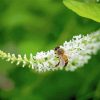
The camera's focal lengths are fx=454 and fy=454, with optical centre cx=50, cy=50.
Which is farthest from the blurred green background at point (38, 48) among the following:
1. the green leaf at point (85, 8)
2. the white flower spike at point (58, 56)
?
the green leaf at point (85, 8)

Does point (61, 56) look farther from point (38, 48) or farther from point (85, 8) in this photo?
point (38, 48)

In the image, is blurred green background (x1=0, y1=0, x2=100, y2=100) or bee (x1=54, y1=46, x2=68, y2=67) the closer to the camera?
bee (x1=54, y1=46, x2=68, y2=67)

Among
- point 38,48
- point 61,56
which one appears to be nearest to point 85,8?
point 61,56

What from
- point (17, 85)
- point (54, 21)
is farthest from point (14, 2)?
point (17, 85)

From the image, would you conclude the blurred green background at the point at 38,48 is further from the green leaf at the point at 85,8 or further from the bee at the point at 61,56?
the green leaf at the point at 85,8

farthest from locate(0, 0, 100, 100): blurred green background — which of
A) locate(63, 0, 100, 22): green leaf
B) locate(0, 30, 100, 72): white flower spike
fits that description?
locate(63, 0, 100, 22): green leaf

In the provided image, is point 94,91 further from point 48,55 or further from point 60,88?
point 48,55

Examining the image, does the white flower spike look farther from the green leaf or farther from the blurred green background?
the blurred green background
